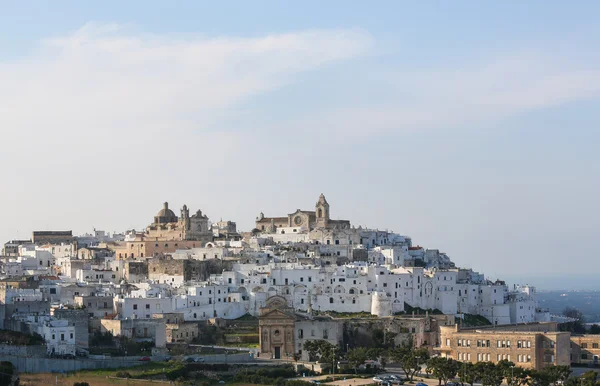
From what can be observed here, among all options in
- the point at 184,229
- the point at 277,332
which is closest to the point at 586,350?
the point at 277,332

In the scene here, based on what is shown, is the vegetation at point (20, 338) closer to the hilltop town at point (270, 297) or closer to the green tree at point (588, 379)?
the hilltop town at point (270, 297)

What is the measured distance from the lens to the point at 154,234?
100 meters

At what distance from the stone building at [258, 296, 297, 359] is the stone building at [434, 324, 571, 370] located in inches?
346

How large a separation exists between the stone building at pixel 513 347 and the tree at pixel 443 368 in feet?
19.5

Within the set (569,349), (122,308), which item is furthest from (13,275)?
(569,349)

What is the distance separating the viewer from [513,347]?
68.9 m

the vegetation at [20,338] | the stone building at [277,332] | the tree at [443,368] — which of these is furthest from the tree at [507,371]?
the vegetation at [20,338]

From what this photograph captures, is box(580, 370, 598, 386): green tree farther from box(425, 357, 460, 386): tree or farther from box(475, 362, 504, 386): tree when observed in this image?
box(425, 357, 460, 386): tree

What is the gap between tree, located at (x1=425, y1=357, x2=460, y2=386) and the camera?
62.1 metres

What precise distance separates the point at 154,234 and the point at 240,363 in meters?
34.4

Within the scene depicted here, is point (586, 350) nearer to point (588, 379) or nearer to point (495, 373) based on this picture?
point (495, 373)

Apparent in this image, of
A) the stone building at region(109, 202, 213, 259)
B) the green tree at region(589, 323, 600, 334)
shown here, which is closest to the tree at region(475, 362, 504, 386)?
the green tree at region(589, 323, 600, 334)

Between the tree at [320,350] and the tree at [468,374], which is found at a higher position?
the tree at [320,350]

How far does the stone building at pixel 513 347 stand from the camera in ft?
224
